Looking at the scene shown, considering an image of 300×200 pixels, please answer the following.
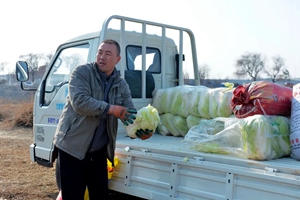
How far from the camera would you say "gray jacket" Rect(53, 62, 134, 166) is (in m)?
2.81

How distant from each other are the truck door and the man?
1.57 metres

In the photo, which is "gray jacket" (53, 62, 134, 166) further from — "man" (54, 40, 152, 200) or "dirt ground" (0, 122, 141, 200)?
"dirt ground" (0, 122, 141, 200)

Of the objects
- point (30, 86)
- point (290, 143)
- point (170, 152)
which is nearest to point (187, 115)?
point (170, 152)

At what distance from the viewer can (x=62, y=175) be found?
3055mm

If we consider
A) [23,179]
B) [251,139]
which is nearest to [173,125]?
[251,139]

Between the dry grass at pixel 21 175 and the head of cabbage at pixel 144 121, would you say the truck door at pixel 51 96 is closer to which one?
the dry grass at pixel 21 175

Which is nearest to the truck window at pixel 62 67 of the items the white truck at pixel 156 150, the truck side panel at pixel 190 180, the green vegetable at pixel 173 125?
the white truck at pixel 156 150

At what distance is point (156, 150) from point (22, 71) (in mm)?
2888

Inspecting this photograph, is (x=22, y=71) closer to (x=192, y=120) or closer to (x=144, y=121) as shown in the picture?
(x=192, y=120)

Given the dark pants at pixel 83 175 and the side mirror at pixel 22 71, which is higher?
the side mirror at pixel 22 71

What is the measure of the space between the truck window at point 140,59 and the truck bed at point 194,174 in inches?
53.3

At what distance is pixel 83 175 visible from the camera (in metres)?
3.15

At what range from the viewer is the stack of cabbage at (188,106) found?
3.88 metres

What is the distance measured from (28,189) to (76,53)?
2.38 m
